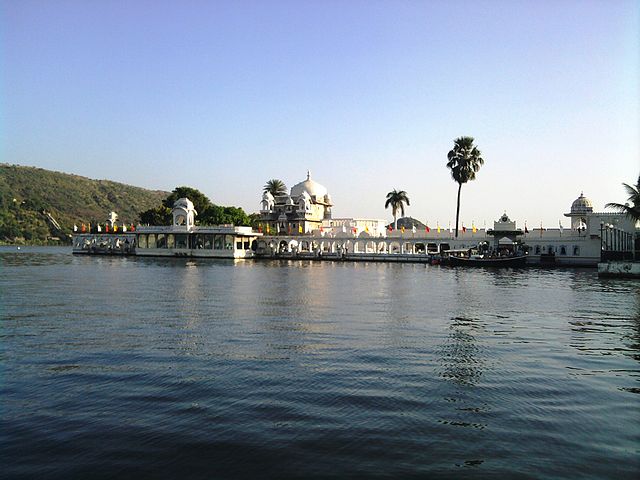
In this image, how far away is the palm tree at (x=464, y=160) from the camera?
254ft

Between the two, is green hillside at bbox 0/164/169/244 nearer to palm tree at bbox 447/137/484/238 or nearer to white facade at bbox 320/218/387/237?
white facade at bbox 320/218/387/237

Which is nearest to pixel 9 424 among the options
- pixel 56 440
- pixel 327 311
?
pixel 56 440

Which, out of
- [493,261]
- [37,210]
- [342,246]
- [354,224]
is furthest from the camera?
[37,210]

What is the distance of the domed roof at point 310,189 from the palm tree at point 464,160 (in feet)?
132

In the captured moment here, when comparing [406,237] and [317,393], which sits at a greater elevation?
[406,237]

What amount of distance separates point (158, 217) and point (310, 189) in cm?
3096

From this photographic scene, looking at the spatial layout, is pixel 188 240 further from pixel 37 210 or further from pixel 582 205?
pixel 37 210

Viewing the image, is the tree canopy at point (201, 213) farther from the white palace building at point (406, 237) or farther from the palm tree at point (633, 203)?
the palm tree at point (633, 203)

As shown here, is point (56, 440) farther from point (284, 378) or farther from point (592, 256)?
point (592, 256)

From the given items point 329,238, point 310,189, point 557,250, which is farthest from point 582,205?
point 310,189

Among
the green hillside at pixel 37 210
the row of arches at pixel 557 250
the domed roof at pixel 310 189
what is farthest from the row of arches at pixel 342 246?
the green hillside at pixel 37 210

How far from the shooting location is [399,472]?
892cm

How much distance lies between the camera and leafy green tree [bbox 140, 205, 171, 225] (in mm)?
108312

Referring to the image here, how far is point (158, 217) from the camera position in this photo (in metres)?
110
